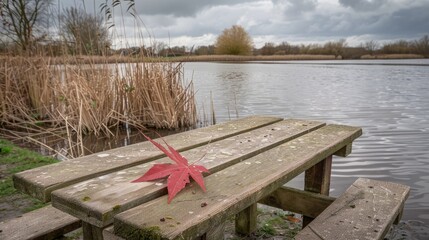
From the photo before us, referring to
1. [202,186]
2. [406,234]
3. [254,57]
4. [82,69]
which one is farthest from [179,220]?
[254,57]

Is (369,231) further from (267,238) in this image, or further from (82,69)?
(82,69)

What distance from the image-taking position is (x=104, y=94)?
4.39 m

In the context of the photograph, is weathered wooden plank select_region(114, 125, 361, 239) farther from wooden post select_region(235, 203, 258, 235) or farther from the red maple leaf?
wooden post select_region(235, 203, 258, 235)

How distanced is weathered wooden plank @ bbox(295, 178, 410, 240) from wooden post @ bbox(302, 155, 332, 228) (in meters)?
0.20

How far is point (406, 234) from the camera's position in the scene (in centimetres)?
207

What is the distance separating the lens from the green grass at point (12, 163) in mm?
2487

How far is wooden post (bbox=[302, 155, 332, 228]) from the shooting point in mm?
1950

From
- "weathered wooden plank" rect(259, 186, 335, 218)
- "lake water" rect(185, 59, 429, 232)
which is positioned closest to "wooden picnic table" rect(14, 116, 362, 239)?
"weathered wooden plank" rect(259, 186, 335, 218)

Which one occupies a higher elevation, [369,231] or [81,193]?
[81,193]

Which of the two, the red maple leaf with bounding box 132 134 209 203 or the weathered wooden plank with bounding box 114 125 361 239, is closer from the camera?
the weathered wooden plank with bounding box 114 125 361 239

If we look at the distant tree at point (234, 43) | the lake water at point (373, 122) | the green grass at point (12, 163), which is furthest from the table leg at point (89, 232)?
the distant tree at point (234, 43)

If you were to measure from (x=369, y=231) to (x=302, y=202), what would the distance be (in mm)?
643

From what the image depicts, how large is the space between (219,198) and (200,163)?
11.6 inches

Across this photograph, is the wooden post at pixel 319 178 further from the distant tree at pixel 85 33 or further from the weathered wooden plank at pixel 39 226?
the distant tree at pixel 85 33
